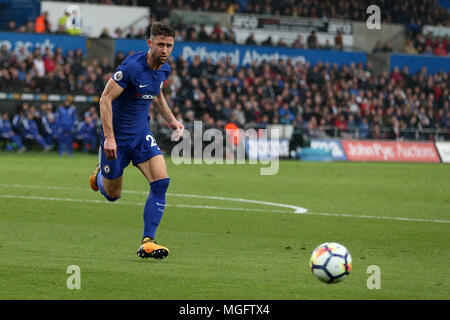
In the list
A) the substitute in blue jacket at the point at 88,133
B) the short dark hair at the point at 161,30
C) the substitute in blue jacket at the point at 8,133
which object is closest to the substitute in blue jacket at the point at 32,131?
the substitute in blue jacket at the point at 8,133

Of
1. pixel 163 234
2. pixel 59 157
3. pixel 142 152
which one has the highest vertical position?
pixel 142 152

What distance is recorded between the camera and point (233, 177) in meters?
21.6

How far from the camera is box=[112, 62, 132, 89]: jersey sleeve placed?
8.65 meters

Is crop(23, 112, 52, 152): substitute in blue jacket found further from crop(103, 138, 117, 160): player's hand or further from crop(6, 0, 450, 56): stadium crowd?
crop(103, 138, 117, 160): player's hand

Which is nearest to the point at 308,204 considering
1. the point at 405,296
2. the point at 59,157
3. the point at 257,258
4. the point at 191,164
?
the point at 257,258

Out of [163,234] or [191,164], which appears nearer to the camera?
[163,234]

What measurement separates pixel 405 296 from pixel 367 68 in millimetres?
34592

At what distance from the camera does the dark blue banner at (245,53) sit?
113 ft

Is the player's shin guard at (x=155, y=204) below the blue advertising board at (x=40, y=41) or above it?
below

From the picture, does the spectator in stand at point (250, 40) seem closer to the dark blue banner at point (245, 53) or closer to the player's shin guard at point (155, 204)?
the dark blue banner at point (245, 53)

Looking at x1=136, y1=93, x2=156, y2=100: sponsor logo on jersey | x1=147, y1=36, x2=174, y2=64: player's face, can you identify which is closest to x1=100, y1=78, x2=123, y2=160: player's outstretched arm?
x1=136, y1=93, x2=156, y2=100: sponsor logo on jersey

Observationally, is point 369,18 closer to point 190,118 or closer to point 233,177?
point 190,118

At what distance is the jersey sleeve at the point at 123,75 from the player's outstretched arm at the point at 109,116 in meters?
0.05
